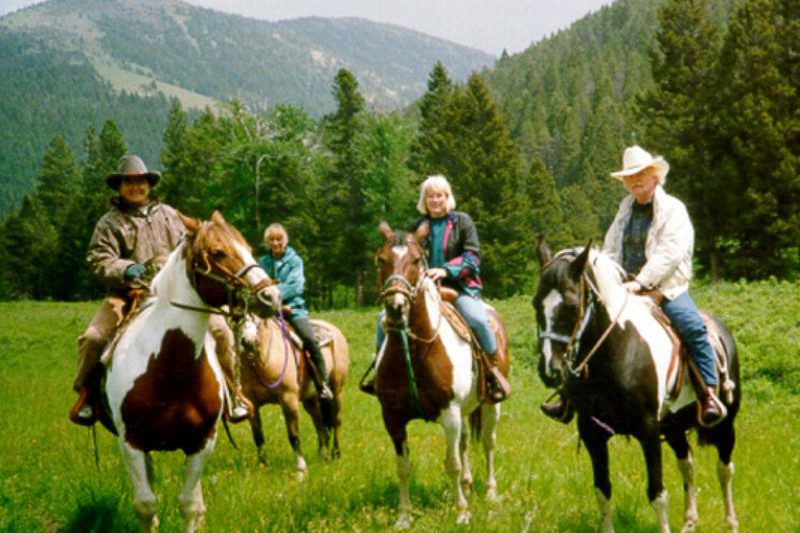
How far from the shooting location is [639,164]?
5918 millimetres

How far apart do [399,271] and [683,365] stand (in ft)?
8.64

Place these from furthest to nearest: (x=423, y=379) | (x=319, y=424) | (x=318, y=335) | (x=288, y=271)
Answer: (x=318, y=335)
(x=319, y=424)
(x=288, y=271)
(x=423, y=379)

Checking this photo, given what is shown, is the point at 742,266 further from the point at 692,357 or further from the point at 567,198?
the point at 567,198

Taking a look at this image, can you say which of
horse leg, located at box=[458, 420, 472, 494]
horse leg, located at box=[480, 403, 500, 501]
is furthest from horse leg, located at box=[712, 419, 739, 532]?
horse leg, located at box=[458, 420, 472, 494]

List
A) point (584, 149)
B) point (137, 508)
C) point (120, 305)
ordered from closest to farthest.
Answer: point (137, 508) < point (120, 305) < point (584, 149)

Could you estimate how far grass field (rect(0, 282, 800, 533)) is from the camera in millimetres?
5922

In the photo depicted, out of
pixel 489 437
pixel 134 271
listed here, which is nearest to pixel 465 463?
pixel 489 437

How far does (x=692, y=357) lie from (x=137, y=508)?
479 cm

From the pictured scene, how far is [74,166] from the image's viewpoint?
3049 inches

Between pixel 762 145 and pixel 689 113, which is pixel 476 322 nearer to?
pixel 762 145

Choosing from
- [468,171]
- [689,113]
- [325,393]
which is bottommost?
[325,393]

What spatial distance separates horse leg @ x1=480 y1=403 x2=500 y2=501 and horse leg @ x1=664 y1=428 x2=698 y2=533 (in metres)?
1.90

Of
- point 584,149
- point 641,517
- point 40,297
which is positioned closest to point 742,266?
point 641,517

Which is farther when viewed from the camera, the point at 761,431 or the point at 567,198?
the point at 567,198
